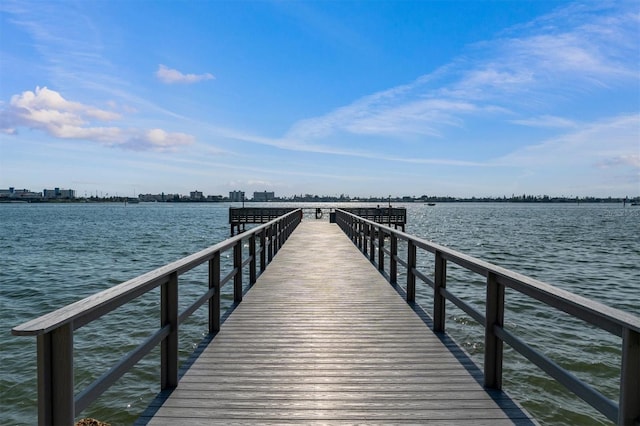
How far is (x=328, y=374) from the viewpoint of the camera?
3732 mm

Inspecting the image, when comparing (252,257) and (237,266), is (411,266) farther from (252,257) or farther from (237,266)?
(252,257)

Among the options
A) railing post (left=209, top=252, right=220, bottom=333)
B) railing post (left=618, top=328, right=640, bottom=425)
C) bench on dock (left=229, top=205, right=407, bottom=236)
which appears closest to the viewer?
railing post (left=618, top=328, right=640, bottom=425)

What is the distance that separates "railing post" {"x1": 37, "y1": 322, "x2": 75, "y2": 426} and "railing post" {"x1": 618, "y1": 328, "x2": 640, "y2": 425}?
2.75 meters

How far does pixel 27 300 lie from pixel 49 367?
1266cm

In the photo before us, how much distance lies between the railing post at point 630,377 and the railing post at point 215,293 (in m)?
3.81

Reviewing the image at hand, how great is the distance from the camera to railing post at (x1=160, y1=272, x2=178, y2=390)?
3400 mm

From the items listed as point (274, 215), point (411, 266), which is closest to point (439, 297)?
point (411, 266)

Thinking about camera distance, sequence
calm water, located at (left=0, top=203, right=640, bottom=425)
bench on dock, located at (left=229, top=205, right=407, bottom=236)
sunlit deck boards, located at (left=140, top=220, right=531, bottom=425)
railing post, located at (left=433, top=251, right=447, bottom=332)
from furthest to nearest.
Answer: bench on dock, located at (left=229, top=205, right=407, bottom=236) → calm water, located at (left=0, top=203, right=640, bottom=425) → railing post, located at (left=433, top=251, right=447, bottom=332) → sunlit deck boards, located at (left=140, top=220, right=531, bottom=425)

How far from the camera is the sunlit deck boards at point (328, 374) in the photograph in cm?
302

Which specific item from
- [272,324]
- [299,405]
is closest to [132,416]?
[272,324]

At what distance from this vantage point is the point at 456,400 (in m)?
3.22

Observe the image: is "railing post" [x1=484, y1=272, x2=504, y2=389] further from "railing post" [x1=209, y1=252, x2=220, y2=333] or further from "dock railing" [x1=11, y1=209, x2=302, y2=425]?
"railing post" [x1=209, y1=252, x2=220, y2=333]

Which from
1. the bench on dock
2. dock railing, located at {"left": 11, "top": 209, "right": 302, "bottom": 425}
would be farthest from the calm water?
the bench on dock

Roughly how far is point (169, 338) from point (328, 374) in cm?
145
